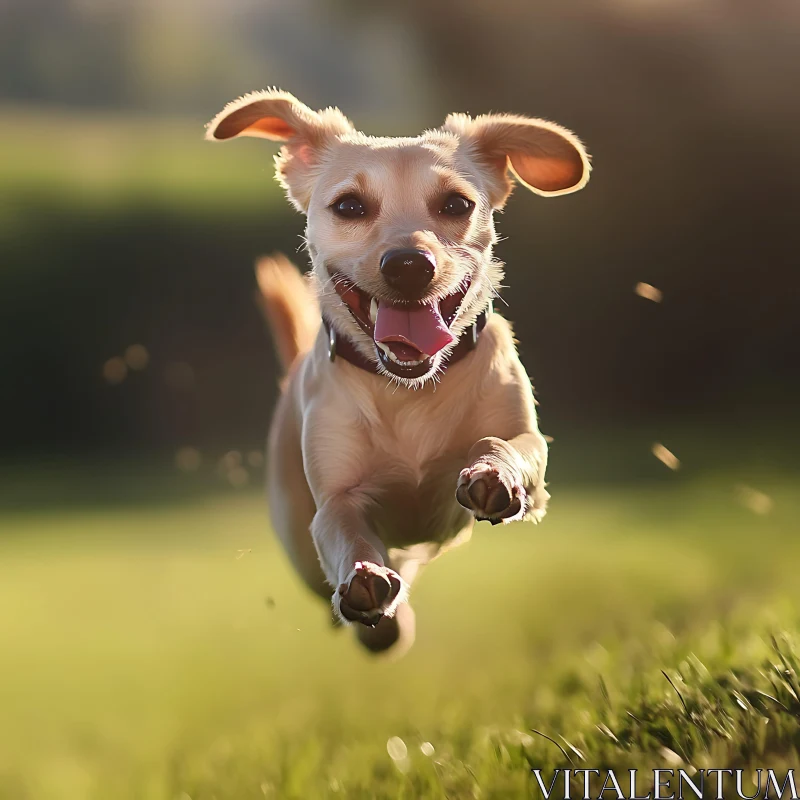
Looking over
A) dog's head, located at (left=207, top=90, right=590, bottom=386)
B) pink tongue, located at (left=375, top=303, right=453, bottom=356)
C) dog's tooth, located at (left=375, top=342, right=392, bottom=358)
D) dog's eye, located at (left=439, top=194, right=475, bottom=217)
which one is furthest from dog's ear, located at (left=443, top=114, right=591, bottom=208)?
dog's tooth, located at (left=375, top=342, right=392, bottom=358)

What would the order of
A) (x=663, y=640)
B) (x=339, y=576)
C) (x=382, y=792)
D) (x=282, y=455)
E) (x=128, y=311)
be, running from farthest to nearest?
(x=128, y=311)
(x=663, y=640)
(x=282, y=455)
(x=382, y=792)
(x=339, y=576)

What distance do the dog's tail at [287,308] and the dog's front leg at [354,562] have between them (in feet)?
3.25

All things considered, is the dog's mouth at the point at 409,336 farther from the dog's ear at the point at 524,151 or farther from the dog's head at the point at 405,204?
the dog's ear at the point at 524,151

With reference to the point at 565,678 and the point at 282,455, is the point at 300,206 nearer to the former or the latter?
the point at 282,455

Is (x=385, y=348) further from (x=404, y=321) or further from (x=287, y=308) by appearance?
(x=287, y=308)

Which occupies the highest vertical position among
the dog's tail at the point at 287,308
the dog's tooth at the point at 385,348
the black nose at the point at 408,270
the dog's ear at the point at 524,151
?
the dog's ear at the point at 524,151

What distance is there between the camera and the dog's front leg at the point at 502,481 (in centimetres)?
215

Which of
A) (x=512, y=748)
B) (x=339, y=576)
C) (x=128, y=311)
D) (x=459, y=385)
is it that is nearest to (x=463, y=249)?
(x=459, y=385)

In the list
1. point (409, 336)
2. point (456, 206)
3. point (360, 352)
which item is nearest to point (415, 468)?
point (360, 352)

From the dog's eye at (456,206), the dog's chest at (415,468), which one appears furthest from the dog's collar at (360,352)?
the dog's eye at (456,206)

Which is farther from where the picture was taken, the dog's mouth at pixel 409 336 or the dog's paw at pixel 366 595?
the dog's mouth at pixel 409 336

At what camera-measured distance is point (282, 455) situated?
10.8 feet

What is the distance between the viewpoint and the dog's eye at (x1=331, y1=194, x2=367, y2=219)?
255 centimetres

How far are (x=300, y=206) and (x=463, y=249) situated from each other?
0.61 m
